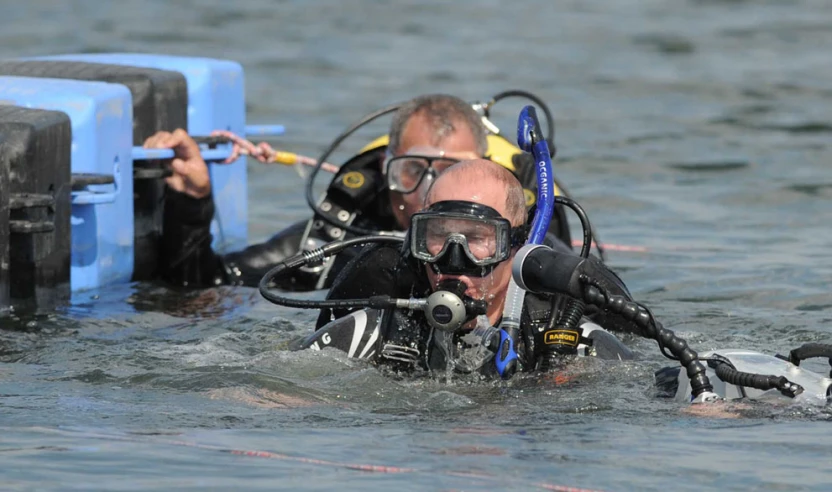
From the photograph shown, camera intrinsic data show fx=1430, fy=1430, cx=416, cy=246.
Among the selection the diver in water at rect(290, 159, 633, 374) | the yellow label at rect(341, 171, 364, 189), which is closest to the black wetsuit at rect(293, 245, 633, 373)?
the diver in water at rect(290, 159, 633, 374)

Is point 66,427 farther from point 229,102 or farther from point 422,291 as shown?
point 229,102

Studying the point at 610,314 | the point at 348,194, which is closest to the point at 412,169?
the point at 348,194

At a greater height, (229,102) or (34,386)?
(229,102)

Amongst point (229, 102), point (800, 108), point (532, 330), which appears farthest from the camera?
point (800, 108)

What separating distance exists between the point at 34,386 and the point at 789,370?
199 centimetres

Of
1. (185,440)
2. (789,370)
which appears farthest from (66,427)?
(789,370)

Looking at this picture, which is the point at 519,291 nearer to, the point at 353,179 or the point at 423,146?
the point at 423,146

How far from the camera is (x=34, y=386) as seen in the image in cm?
390

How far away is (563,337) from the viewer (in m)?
3.83

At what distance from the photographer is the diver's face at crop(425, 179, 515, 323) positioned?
146 inches

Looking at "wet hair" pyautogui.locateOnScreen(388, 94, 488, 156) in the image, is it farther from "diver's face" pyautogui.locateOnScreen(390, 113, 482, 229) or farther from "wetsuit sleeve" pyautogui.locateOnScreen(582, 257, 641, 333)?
"wetsuit sleeve" pyautogui.locateOnScreen(582, 257, 641, 333)

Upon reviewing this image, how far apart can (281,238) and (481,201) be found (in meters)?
2.24

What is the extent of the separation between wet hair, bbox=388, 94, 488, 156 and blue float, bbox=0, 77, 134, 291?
3.23 feet

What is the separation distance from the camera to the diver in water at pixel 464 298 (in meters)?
3.65
